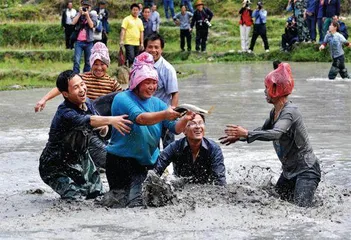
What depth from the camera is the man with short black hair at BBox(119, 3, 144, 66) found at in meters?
21.7

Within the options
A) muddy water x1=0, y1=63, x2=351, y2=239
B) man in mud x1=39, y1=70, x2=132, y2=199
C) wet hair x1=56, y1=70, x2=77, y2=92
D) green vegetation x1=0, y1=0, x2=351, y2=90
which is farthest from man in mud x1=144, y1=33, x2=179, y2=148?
green vegetation x1=0, y1=0, x2=351, y2=90

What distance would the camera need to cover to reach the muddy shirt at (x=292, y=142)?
7.37 metres

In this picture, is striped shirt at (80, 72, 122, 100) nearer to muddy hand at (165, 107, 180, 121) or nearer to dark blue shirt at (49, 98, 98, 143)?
dark blue shirt at (49, 98, 98, 143)

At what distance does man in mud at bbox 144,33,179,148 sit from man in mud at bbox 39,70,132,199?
1393 mm

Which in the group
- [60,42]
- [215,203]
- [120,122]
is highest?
[120,122]

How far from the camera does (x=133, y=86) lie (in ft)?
24.6

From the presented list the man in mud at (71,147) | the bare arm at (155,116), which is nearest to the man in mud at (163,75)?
the man in mud at (71,147)

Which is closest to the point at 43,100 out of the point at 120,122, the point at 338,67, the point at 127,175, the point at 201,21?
the point at 127,175

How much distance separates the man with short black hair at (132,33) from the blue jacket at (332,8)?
6.03 m

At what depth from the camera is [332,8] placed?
2483 centimetres

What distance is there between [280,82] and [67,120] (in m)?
1.94

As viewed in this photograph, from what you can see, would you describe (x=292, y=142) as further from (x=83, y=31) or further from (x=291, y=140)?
(x=83, y=31)

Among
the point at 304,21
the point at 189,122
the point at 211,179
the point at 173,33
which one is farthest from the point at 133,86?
the point at 173,33

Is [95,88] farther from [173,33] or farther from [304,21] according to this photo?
[173,33]
